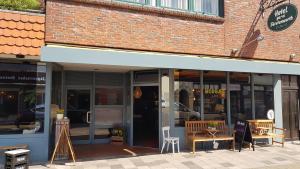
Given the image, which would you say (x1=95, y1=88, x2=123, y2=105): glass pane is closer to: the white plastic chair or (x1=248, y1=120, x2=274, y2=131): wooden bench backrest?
the white plastic chair

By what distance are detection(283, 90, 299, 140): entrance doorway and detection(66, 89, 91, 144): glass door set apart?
341 inches

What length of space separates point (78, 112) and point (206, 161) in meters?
5.45

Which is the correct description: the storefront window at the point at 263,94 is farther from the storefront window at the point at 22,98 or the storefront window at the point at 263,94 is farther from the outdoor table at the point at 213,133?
the storefront window at the point at 22,98

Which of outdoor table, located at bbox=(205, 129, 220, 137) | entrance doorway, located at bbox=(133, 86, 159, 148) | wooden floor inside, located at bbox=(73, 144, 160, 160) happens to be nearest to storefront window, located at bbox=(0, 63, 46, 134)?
wooden floor inside, located at bbox=(73, 144, 160, 160)

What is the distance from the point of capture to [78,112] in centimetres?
1084

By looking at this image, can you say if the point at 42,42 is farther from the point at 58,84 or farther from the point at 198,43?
the point at 198,43

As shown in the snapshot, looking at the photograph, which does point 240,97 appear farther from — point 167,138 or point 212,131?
point 167,138

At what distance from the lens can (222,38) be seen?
34.0ft

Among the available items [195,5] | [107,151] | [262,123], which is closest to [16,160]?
[107,151]

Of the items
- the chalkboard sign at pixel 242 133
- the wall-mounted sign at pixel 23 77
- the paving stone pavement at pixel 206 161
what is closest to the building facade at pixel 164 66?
the wall-mounted sign at pixel 23 77

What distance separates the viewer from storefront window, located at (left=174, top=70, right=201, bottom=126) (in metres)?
9.95

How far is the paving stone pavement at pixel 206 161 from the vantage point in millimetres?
7594

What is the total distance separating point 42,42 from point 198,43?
5.39 meters

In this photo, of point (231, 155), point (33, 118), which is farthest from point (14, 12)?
point (231, 155)
